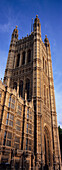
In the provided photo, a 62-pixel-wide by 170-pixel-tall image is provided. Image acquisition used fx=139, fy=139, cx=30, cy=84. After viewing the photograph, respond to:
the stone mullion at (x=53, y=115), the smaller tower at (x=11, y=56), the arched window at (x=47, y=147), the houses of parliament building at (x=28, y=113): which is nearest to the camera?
the houses of parliament building at (x=28, y=113)

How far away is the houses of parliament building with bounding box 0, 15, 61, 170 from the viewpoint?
61.9ft

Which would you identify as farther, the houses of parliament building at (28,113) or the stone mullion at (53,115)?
the stone mullion at (53,115)

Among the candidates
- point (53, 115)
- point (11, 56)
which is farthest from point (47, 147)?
point (11, 56)

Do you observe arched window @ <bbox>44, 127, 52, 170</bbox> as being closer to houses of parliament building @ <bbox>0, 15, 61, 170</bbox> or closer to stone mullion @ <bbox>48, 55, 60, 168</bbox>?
houses of parliament building @ <bbox>0, 15, 61, 170</bbox>

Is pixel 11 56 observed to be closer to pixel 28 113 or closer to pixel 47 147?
pixel 28 113

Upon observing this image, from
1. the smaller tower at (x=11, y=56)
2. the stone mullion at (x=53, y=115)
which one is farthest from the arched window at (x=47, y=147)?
the smaller tower at (x=11, y=56)

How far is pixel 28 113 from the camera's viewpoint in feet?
88.3

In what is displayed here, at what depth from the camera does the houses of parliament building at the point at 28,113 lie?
1887 centimetres

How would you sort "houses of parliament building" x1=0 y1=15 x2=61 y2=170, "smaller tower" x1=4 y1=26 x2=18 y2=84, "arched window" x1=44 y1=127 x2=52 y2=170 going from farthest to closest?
"smaller tower" x1=4 y1=26 x2=18 y2=84 → "arched window" x1=44 y1=127 x2=52 y2=170 → "houses of parliament building" x1=0 y1=15 x2=61 y2=170

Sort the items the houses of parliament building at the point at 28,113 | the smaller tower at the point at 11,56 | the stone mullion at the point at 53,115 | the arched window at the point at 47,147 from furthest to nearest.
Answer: the smaller tower at the point at 11,56 → the stone mullion at the point at 53,115 → the arched window at the point at 47,147 → the houses of parliament building at the point at 28,113

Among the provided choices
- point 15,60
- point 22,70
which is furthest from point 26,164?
point 15,60

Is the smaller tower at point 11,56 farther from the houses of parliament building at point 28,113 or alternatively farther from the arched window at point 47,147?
the arched window at point 47,147

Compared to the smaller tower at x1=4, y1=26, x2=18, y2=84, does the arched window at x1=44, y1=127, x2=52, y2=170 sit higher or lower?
lower

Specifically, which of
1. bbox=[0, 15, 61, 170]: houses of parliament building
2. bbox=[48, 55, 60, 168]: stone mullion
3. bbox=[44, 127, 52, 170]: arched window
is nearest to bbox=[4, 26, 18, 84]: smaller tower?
bbox=[0, 15, 61, 170]: houses of parliament building
